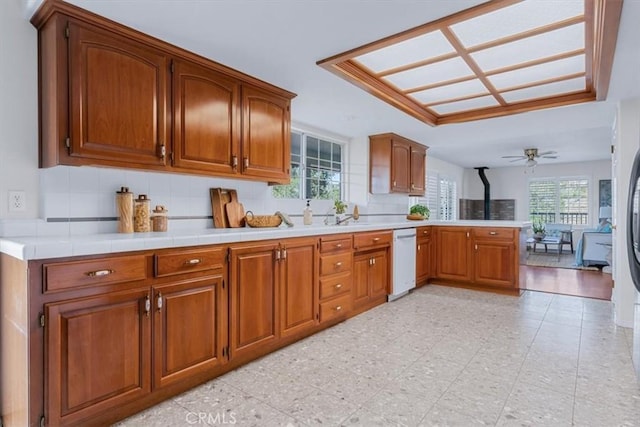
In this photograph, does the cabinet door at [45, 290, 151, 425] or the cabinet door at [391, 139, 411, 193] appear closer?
the cabinet door at [45, 290, 151, 425]

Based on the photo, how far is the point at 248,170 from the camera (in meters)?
2.75

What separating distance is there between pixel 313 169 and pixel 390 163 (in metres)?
1.10

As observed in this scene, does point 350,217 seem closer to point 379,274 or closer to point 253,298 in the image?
point 379,274

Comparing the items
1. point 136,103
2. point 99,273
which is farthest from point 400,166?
point 99,273

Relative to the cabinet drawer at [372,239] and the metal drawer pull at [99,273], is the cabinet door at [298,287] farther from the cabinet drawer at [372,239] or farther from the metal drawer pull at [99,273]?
the metal drawer pull at [99,273]

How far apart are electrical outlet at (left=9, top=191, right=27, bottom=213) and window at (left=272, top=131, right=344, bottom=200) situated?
6.73 feet

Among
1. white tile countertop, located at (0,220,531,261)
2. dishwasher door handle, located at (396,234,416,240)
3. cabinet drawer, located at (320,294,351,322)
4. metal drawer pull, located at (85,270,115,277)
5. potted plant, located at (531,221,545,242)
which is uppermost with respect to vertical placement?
white tile countertop, located at (0,220,531,261)

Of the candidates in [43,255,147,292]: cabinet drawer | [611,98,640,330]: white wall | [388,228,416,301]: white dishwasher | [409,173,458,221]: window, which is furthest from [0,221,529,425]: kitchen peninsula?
[409,173,458,221]: window

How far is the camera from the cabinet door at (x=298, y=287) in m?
2.58

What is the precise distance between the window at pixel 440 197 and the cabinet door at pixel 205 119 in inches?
162

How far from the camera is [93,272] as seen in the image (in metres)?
1.59

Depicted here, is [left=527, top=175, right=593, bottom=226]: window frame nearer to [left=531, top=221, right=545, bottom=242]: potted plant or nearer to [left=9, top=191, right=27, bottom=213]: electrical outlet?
[left=531, top=221, right=545, bottom=242]: potted plant

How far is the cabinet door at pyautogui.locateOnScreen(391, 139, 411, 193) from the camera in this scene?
4.70 metres

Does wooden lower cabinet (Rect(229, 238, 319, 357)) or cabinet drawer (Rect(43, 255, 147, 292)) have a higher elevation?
cabinet drawer (Rect(43, 255, 147, 292))
